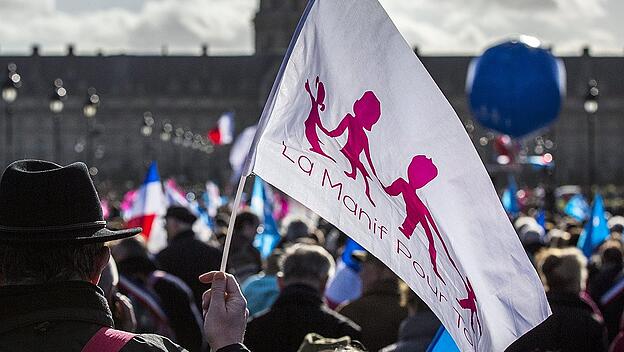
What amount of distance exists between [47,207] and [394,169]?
804 millimetres

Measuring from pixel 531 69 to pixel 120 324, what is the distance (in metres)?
5.94

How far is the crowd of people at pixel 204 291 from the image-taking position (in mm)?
2543

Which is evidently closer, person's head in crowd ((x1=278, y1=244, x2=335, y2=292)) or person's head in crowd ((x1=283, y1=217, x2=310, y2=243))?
person's head in crowd ((x1=278, y1=244, x2=335, y2=292))

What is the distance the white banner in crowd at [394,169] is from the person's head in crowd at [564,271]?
2376mm

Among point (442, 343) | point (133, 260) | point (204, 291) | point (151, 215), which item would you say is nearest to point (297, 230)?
point (151, 215)

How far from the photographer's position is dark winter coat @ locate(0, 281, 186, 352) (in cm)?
249

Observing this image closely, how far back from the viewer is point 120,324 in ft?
14.6

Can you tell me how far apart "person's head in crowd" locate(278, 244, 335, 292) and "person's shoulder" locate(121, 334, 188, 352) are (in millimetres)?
2491

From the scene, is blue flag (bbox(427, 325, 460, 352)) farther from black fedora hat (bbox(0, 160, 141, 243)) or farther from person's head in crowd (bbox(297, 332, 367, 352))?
black fedora hat (bbox(0, 160, 141, 243))

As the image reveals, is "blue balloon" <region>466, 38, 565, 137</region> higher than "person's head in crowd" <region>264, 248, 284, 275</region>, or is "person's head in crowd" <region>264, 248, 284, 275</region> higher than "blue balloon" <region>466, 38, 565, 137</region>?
"blue balloon" <region>466, 38, 565, 137</region>

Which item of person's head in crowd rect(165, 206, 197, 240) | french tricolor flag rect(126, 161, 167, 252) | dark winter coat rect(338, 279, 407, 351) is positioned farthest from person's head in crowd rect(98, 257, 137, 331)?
french tricolor flag rect(126, 161, 167, 252)

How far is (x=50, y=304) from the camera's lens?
8.30ft

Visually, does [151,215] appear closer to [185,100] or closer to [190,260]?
[190,260]

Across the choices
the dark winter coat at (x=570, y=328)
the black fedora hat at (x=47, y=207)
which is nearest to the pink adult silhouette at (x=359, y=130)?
the black fedora hat at (x=47, y=207)
